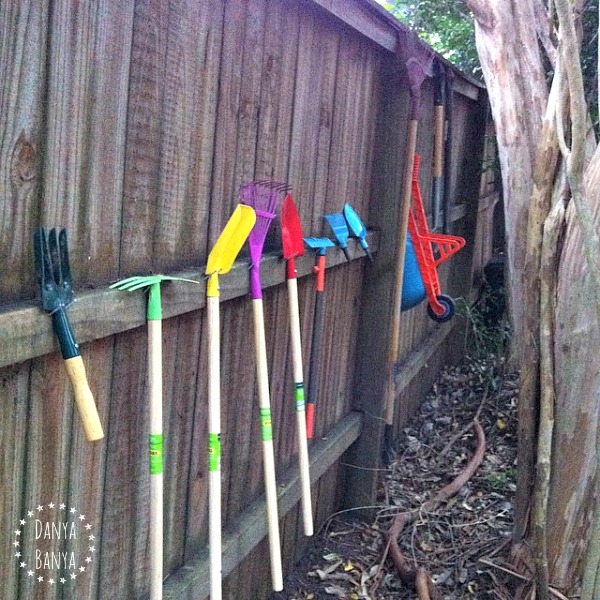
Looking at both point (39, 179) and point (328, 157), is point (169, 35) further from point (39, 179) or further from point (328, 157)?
point (328, 157)

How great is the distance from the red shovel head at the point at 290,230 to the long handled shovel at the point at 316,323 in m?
0.20

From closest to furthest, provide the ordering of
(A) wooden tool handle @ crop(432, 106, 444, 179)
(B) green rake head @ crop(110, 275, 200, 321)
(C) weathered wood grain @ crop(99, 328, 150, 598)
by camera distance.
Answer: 1. (B) green rake head @ crop(110, 275, 200, 321)
2. (C) weathered wood grain @ crop(99, 328, 150, 598)
3. (A) wooden tool handle @ crop(432, 106, 444, 179)

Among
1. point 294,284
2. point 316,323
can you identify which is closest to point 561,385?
point 316,323

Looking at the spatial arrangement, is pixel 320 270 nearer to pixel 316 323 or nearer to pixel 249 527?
pixel 316 323

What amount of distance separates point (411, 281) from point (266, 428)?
202 centimetres

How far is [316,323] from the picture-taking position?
10.1 feet

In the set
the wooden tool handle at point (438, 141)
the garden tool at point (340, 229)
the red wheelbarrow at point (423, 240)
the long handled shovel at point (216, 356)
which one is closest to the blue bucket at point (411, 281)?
the red wheelbarrow at point (423, 240)

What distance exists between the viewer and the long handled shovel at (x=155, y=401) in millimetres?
1732

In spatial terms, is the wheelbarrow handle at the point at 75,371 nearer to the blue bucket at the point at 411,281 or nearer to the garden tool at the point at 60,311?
the garden tool at the point at 60,311

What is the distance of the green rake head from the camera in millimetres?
1700

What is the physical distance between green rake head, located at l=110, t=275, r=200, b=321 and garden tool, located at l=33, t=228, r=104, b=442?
0.24 metres

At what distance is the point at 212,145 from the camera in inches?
83.7

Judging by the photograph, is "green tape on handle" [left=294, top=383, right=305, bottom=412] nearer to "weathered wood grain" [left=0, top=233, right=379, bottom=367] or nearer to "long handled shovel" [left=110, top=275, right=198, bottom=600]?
"weathered wood grain" [left=0, top=233, right=379, bottom=367]

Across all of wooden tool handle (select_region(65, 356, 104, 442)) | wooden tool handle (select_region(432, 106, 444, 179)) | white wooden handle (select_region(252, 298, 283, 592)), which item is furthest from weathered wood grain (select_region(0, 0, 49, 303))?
wooden tool handle (select_region(432, 106, 444, 179))
